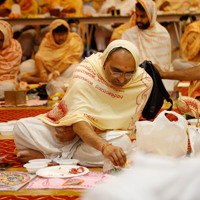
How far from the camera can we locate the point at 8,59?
6094 millimetres

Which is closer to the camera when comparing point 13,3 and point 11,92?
point 11,92

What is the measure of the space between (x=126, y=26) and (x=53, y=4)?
2615 millimetres

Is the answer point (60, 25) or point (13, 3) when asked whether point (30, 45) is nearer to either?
point (13, 3)

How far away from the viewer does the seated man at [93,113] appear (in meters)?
2.56

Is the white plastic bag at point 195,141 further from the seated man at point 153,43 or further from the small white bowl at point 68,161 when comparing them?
the seated man at point 153,43

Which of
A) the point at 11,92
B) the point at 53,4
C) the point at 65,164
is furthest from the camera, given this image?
the point at 53,4

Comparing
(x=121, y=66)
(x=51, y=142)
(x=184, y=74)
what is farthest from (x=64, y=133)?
(x=184, y=74)

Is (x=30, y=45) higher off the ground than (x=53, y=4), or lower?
lower

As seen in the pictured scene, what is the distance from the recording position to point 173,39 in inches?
351

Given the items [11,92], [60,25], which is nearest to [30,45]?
[60,25]

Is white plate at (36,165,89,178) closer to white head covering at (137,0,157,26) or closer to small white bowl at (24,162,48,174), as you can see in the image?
small white bowl at (24,162,48,174)

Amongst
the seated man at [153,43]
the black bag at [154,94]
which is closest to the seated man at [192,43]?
the seated man at [153,43]

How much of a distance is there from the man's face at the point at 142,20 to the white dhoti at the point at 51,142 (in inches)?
122

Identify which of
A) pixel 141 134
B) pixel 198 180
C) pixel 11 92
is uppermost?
pixel 198 180
